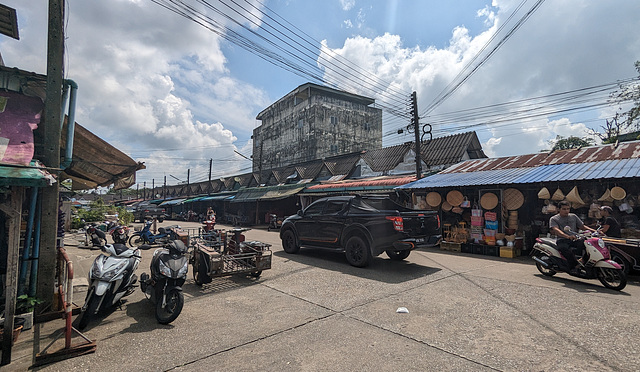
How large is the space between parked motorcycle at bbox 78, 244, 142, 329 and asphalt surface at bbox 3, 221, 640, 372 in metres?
0.26

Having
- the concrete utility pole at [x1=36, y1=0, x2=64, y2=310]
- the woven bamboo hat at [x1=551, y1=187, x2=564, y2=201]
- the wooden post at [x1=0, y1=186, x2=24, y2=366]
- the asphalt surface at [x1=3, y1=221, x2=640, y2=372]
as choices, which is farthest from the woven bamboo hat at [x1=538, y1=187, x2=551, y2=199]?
the wooden post at [x1=0, y1=186, x2=24, y2=366]

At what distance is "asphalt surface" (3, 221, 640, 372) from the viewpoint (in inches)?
120

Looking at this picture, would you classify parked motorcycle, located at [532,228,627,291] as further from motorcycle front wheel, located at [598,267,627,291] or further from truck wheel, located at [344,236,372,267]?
truck wheel, located at [344,236,372,267]

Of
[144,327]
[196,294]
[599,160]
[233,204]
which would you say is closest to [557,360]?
[144,327]

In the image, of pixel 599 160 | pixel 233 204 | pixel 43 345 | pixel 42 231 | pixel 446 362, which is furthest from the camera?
pixel 233 204

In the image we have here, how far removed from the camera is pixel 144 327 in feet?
13.2

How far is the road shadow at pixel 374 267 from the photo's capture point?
6.48 m

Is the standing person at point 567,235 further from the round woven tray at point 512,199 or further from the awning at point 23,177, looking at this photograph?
the awning at point 23,177

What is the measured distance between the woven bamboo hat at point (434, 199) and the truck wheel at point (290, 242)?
5927 mm

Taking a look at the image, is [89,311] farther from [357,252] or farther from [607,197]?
[607,197]

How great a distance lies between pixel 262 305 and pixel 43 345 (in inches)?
104

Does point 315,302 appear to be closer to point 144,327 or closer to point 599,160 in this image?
point 144,327

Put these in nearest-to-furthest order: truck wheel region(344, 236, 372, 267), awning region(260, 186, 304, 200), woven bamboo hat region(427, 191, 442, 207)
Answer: truck wheel region(344, 236, 372, 267), woven bamboo hat region(427, 191, 442, 207), awning region(260, 186, 304, 200)

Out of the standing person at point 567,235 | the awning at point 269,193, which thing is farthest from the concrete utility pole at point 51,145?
the awning at point 269,193
